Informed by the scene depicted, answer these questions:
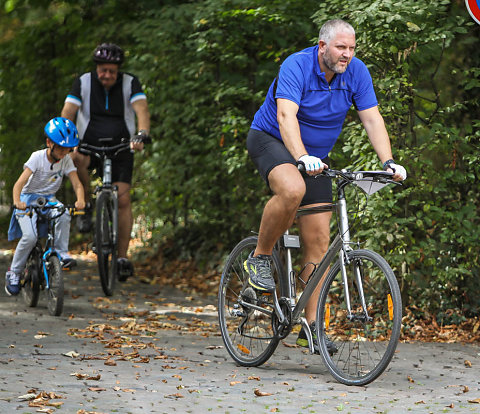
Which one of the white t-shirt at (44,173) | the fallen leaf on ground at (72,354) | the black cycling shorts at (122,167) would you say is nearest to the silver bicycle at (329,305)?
the fallen leaf on ground at (72,354)

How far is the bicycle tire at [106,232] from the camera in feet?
28.1

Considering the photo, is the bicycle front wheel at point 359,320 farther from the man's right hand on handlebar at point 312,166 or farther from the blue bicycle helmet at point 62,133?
the blue bicycle helmet at point 62,133

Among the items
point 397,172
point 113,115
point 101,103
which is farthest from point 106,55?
point 397,172

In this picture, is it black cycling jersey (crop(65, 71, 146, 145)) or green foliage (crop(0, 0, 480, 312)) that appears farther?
black cycling jersey (crop(65, 71, 146, 145))

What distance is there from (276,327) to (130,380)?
101 centimetres

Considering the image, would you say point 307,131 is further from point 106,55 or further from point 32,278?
point 106,55

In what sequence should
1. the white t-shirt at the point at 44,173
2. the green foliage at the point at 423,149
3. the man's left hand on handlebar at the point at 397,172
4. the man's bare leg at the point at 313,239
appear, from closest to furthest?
the man's left hand on handlebar at the point at 397,172 < the man's bare leg at the point at 313,239 < the green foliage at the point at 423,149 < the white t-shirt at the point at 44,173

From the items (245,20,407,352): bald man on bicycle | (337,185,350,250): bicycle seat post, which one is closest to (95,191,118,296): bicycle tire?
(245,20,407,352): bald man on bicycle

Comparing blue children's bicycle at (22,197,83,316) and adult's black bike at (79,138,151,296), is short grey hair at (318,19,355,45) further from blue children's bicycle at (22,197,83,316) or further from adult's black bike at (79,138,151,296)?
adult's black bike at (79,138,151,296)

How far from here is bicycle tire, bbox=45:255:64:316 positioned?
753 centimetres

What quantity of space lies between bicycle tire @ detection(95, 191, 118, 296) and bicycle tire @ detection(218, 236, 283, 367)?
109 inches

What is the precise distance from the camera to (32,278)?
7.95 metres

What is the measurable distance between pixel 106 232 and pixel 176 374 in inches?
138

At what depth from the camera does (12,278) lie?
8023 mm
